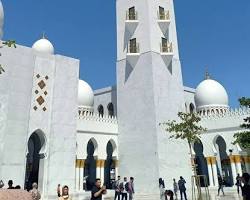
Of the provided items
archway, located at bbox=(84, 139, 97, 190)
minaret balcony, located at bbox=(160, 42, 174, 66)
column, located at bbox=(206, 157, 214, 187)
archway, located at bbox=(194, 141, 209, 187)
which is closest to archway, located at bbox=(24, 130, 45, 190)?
archway, located at bbox=(84, 139, 97, 190)

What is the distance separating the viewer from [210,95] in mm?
27922

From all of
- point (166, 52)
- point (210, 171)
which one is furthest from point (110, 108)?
point (210, 171)

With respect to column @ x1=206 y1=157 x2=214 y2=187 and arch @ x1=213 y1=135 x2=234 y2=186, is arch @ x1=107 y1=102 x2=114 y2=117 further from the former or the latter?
arch @ x1=213 y1=135 x2=234 y2=186

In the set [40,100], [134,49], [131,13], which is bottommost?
[40,100]

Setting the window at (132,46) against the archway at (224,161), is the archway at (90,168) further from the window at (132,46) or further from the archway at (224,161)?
the archway at (224,161)

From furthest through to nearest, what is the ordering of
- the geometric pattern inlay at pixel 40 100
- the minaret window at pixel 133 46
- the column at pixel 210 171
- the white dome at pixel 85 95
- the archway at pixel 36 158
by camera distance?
1. the white dome at pixel 85 95
2. the column at pixel 210 171
3. the minaret window at pixel 133 46
4. the geometric pattern inlay at pixel 40 100
5. the archway at pixel 36 158

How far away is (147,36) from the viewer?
71.5ft

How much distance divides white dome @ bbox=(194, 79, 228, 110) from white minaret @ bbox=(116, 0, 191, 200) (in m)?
6.41

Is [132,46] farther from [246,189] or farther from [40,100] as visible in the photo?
[246,189]

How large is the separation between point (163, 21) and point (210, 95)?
9.51 metres

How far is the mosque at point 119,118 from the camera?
15106mm

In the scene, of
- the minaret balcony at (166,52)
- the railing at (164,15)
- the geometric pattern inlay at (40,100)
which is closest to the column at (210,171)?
the minaret balcony at (166,52)

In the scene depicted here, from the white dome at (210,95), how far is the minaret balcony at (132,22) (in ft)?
33.4

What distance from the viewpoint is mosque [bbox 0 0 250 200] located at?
15.1m
